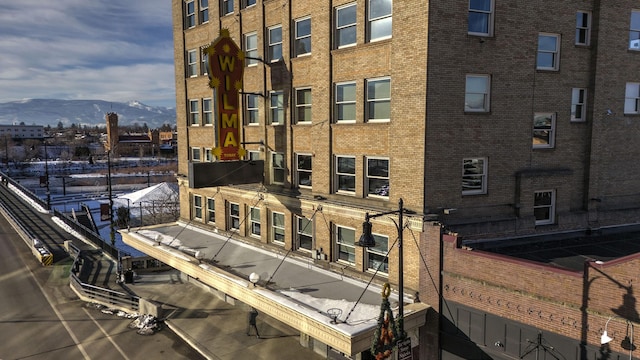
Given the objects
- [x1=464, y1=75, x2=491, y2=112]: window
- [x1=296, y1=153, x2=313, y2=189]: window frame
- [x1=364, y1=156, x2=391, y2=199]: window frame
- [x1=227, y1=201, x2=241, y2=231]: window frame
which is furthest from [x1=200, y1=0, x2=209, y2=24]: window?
[x1=464, y1=75, x2=491, y2=112]: window

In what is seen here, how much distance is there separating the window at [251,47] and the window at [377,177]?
378 inches

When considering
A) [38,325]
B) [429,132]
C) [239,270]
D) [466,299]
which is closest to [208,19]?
[239,270]

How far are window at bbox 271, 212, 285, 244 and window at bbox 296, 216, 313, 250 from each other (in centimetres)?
137

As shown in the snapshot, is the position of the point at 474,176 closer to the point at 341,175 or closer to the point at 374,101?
the point at 374,101

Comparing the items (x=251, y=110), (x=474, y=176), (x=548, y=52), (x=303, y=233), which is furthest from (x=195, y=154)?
(x=548, y=52)

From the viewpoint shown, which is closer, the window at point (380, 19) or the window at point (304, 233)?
the window at point (380, 19)

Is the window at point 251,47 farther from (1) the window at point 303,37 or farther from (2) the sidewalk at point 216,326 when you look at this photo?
(2) the sidewalk at point 216,326

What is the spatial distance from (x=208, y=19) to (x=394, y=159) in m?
17.1

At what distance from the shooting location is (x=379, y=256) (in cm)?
1792

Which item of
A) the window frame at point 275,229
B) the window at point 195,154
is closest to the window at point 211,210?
the window at point 195,154

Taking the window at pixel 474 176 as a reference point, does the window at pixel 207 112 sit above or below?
above

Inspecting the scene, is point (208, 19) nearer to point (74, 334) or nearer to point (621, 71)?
point (74, 334)

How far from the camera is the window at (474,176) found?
16.9 meters

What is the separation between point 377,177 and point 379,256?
3.24 metres
